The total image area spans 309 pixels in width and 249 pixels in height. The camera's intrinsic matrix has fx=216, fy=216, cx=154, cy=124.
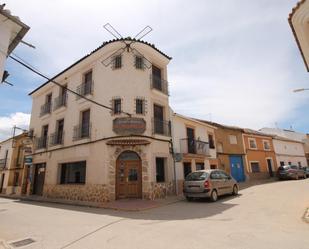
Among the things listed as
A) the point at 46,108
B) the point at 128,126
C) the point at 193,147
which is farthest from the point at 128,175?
the point at 46,108

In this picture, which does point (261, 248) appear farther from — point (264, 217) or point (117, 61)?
point (117, 61)

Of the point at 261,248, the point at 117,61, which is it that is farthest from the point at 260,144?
the point at 261,248

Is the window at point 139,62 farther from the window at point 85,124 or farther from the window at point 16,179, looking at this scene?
the window at point 16,179

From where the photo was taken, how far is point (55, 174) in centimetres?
1545

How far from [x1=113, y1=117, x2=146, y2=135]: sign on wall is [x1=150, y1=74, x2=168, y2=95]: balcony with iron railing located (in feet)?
9.77

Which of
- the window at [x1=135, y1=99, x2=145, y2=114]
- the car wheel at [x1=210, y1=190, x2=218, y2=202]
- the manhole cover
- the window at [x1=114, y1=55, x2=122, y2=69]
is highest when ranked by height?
the window at [x1=114, y1=55, x2=122, y2=69]

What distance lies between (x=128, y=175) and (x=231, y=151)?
13.4 m

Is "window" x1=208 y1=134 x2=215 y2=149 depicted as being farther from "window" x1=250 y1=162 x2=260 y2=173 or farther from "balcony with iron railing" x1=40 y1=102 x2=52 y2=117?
"balcony with iron railing" x1=40 y1=102 x2=52 y2=117

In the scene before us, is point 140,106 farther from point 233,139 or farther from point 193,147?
point 233,139

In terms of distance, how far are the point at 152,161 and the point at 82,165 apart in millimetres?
4899

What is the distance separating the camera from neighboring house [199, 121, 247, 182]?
20.8 m

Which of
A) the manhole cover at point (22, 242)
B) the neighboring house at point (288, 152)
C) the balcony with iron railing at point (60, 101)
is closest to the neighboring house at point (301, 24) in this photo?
the manhole cover at point (22, 242)

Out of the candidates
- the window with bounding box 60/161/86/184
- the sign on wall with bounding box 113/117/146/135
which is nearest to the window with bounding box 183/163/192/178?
the sign on wall with bounding box 113/117/146/135

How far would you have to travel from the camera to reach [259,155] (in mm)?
24844
